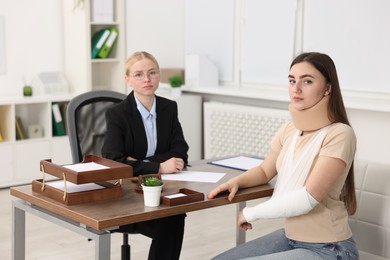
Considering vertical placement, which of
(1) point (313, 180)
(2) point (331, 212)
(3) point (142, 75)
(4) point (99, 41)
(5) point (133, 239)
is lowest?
(5) point (133, 239)

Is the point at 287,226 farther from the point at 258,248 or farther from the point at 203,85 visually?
the point at 203,85

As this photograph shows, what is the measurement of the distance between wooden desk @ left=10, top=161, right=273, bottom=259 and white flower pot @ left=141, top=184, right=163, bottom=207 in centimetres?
2

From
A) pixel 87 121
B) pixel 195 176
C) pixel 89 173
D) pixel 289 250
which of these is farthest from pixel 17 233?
pixel 289 250

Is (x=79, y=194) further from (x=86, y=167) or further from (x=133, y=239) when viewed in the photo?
(x=133, y=239)

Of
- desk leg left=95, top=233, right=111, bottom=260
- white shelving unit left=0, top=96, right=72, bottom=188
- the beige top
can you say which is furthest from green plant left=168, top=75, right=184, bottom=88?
desk leg left=95, top=233, right=111, bottom=260

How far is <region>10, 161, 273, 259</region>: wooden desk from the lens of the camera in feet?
7.42

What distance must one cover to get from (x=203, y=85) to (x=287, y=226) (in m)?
3.64

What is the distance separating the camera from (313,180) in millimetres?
2439

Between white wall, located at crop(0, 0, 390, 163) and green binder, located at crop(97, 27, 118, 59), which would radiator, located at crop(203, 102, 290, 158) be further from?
green binder, located at crop(97, 27, 118, 59)

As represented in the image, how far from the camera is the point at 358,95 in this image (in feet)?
16.5

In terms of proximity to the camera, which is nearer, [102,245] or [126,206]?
[102,245]

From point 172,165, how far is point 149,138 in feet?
0.96

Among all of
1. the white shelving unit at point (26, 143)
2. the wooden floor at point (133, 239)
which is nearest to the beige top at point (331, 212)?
the wooden floor at point (133, 239)

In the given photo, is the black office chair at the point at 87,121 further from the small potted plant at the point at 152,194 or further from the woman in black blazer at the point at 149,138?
the small potted plant at the point at 152,194
